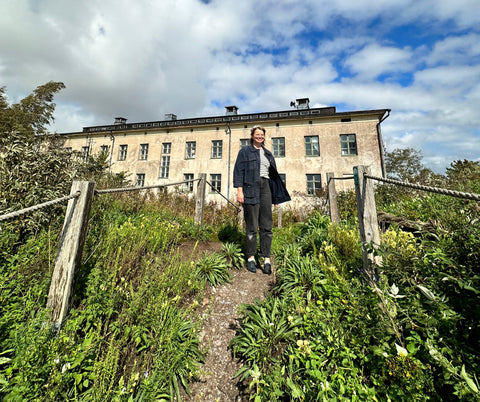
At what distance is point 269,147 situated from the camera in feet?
64.2

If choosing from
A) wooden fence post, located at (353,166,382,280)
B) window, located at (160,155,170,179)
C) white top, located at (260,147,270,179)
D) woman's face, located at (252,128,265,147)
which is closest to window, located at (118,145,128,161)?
window, located at (160,155,170,179)

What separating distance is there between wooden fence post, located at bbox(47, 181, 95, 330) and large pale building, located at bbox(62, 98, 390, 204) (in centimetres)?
1496

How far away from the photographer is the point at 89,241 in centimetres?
268

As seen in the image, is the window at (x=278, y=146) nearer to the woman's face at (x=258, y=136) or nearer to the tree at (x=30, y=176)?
the woman's face at (x=258, y=136)

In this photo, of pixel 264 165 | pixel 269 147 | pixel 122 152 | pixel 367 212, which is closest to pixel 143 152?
pixel 122 152

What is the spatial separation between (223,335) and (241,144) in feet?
62.5

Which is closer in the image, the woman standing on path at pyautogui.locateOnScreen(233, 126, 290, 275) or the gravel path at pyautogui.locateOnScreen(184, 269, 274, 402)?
the gravel path at pyautogui.locateOnScreen(184, 269, 274, 402)

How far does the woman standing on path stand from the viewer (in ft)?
11.0

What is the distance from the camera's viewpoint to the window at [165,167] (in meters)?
21.6

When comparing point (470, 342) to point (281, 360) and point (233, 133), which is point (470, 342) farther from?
point (233, 133)

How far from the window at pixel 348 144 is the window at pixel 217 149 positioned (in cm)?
1091

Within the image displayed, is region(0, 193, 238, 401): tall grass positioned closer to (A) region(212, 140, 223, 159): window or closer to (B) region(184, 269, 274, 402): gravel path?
(B) region(184, 269, 274, 402): gravel path

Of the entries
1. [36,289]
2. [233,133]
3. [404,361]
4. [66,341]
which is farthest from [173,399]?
[233,133]

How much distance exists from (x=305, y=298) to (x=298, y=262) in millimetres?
669
